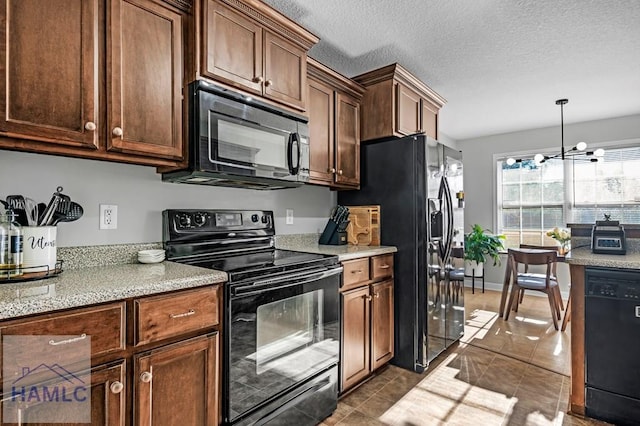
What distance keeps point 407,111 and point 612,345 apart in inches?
82.1

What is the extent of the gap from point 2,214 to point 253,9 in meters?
1.52

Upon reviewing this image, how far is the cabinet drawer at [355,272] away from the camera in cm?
225

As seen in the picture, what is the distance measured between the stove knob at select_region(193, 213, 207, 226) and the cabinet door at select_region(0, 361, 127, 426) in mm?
956

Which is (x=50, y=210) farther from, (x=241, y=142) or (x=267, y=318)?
(x=267, y=318)

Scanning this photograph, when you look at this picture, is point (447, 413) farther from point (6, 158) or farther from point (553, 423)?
point (6, 158)

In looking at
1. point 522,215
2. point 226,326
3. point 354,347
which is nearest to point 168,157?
point 226,326

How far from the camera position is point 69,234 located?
1.64m

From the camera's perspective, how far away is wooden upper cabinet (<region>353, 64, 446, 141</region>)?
9.12 ft

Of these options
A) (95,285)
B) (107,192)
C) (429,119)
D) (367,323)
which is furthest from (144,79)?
(429,119)

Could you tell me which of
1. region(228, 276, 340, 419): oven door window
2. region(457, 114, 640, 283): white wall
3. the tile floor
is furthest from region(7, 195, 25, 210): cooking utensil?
region(457, 114, 640, 283): white wall

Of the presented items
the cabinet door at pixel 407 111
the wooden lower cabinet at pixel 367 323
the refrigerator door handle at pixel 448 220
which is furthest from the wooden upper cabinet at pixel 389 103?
the wooden lower cabinet at pixel 367 323

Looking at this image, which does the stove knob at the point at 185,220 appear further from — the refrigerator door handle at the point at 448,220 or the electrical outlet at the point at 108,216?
the refrigerator door handle at the point at 448,220

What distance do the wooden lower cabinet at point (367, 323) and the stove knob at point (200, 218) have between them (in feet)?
3.00

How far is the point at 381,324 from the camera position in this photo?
8.41 feet
